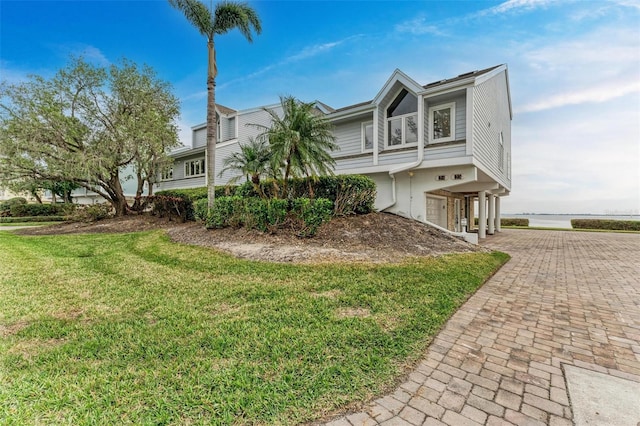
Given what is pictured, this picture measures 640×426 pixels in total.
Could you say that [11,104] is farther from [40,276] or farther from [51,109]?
[40,276]

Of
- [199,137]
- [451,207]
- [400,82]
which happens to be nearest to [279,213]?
[400,82]

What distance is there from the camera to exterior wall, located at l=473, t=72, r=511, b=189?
1033 cm

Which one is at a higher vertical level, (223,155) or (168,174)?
(223,155)

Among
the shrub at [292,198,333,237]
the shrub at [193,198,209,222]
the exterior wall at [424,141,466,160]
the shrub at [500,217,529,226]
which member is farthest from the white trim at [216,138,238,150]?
the shrub at [500,217,529,226]

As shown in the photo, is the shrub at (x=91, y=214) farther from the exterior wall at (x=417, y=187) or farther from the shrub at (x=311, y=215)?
the exterior wall at (x=417, y=187)

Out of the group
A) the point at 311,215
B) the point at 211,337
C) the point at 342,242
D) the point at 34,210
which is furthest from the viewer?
the point at 34,210

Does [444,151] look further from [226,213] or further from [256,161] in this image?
[226,213]

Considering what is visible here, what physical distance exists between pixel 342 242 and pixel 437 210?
26.0 feet

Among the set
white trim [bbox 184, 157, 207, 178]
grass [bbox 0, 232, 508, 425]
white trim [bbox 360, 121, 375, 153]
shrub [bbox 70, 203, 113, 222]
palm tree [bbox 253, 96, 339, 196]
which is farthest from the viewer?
white trim [bbox 184, 157, 207, 178]

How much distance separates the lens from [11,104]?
13.7 meters

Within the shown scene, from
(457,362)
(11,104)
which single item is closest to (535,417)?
(457,362)

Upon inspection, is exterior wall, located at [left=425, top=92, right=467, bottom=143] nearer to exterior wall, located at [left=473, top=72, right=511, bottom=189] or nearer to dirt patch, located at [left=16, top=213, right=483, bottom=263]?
exterior wall, located at [left=473, top=72, right=511, bottom=189]

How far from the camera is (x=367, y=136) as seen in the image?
12695mm

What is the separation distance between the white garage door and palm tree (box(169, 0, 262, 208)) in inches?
377
